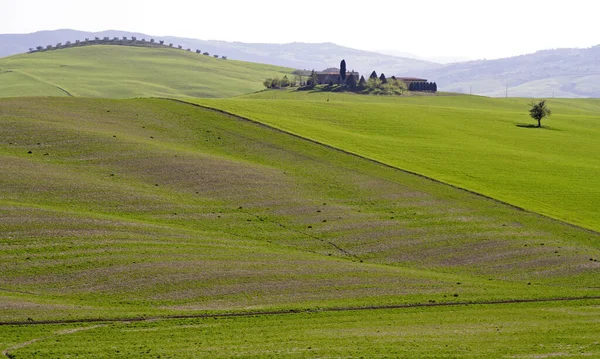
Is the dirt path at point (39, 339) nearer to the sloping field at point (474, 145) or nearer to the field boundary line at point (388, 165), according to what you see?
the field boundary line at point (388, 165)

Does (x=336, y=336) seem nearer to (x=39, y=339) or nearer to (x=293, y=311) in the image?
(x=293, y=311)

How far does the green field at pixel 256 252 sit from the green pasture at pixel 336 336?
19 cm

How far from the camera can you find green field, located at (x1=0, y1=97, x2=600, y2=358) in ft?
154

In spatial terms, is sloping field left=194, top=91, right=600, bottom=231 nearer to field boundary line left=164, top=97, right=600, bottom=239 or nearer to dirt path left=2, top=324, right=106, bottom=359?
field boundary line left=164, top=97, right=600, bottom=239

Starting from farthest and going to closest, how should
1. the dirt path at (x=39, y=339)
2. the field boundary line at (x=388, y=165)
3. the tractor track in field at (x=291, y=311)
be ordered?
the field boundary line at (x=388, y=165) → the tractor track in field at (x=291, y=311) → the dirt path at (x=39, y=339)

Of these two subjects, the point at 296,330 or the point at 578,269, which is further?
the point at 578,269

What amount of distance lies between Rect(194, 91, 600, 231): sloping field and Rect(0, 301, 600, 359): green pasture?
29.8 metres

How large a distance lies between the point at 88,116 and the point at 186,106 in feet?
55.0

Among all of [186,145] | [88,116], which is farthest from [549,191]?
[88,116]

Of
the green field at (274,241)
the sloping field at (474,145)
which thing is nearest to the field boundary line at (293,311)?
the green field at (274,241)

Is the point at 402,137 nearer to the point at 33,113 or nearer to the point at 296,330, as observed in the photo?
the point at 33,113

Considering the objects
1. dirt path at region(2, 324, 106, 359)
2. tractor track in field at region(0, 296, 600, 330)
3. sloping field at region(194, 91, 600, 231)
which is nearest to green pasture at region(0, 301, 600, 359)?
dirt path at region(2, 324, 106, 359)

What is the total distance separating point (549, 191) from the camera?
90562 mm

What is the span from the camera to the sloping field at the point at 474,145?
8906 cm
